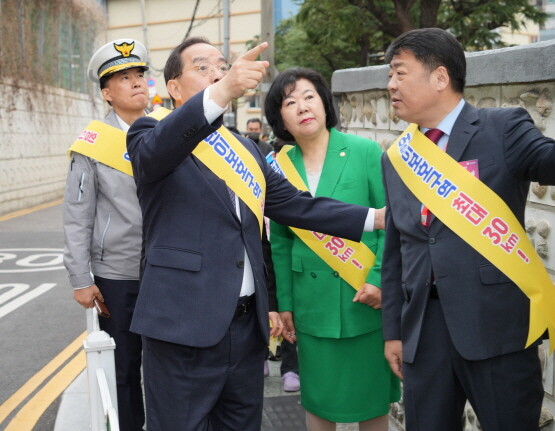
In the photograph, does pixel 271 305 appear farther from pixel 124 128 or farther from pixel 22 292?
pixel 22 292

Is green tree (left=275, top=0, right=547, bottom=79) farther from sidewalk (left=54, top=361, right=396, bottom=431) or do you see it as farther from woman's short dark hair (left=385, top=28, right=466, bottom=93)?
woman's short dark hair (left=385, top=28, right=466, bottom=93)

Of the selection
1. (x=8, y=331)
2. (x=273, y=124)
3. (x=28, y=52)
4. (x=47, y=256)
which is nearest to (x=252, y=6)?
(x=28, y=52)

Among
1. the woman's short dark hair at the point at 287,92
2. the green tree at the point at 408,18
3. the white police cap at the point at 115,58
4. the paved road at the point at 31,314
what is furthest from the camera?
the green tree at the point at 408,18

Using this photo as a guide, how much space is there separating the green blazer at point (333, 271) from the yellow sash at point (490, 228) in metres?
0.87

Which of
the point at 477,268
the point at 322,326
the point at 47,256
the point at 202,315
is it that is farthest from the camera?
the point at 47,256

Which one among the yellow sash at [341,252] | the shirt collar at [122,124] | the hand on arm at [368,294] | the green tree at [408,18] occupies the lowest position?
the hand on arm at [368,294]

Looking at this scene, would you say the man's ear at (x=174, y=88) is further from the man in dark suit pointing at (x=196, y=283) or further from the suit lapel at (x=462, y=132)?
the suit lapel at (x=462, y=132)

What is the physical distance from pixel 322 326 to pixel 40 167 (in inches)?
598

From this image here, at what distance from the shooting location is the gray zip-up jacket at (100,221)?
3.47 m

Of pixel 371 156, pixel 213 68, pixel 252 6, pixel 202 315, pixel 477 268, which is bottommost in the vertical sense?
pixel 202 315

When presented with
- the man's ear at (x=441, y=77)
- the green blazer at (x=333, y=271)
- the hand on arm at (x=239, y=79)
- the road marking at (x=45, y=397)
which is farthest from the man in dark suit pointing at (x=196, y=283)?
the road marking at (x=45, y=397)

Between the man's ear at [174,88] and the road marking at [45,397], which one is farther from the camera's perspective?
the road marking at [45,397]

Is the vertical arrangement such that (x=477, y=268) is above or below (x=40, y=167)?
above

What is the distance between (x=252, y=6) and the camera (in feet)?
120
